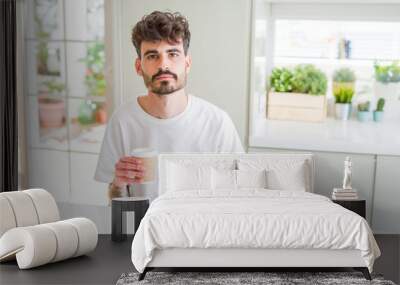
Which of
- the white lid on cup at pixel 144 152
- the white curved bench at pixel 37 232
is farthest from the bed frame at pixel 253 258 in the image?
the white lid on cup at pixel 144 152

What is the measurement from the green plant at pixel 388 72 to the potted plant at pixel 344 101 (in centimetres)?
32

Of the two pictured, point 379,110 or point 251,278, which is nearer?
point 251,278

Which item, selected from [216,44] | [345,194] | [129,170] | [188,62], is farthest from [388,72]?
[129,170]

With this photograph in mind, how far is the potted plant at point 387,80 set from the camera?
7715 mm

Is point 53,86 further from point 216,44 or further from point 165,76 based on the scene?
point 216,44

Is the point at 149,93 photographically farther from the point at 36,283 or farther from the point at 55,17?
the point at 36,283

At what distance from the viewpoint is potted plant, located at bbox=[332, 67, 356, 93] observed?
25.7 ft

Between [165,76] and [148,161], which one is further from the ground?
[165,76]

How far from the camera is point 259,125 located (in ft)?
24.9

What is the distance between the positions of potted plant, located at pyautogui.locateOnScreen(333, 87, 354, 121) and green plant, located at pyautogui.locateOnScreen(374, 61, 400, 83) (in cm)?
32

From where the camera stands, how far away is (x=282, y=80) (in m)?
7.84

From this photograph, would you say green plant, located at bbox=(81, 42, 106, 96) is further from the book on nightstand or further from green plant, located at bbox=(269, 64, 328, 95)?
the book on nightstand

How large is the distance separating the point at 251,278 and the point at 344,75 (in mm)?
3102

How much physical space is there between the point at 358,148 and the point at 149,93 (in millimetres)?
2084
